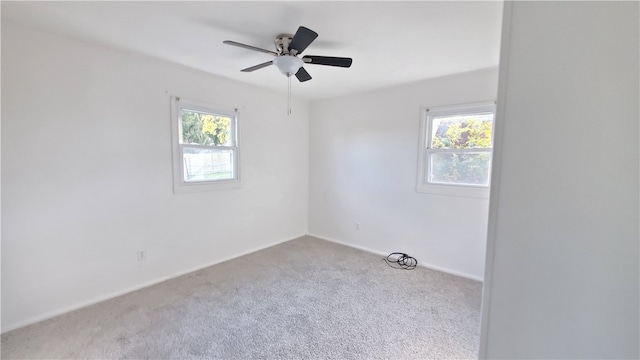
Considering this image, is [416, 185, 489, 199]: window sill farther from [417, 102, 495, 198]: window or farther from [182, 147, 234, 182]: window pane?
[182, 147, 234, 182]: window pane

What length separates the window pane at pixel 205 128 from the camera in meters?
3.08

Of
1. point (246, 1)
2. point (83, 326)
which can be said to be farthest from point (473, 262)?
point (83, 326)

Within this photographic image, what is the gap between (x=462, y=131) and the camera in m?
3.15

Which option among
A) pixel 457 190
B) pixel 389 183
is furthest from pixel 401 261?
pixel 457 190

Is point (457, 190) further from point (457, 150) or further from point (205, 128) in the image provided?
point (205, 128)

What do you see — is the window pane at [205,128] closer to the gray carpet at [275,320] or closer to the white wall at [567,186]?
the gray carpet at [275,320]

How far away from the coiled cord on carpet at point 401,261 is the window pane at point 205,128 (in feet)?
8.92

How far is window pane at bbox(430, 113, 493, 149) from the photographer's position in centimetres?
299

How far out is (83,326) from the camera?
2125 millimetres

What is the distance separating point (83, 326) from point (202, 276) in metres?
1.08

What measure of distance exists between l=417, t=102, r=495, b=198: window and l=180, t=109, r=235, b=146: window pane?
261 centimetres

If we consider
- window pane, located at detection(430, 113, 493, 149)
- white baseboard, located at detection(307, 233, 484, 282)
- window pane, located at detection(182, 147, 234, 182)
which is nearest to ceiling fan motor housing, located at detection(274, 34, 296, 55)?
window pane, located at detection(182, 147, 234, 182)

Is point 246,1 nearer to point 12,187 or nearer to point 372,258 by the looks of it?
point 12,187

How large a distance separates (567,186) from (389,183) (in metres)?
3.14
